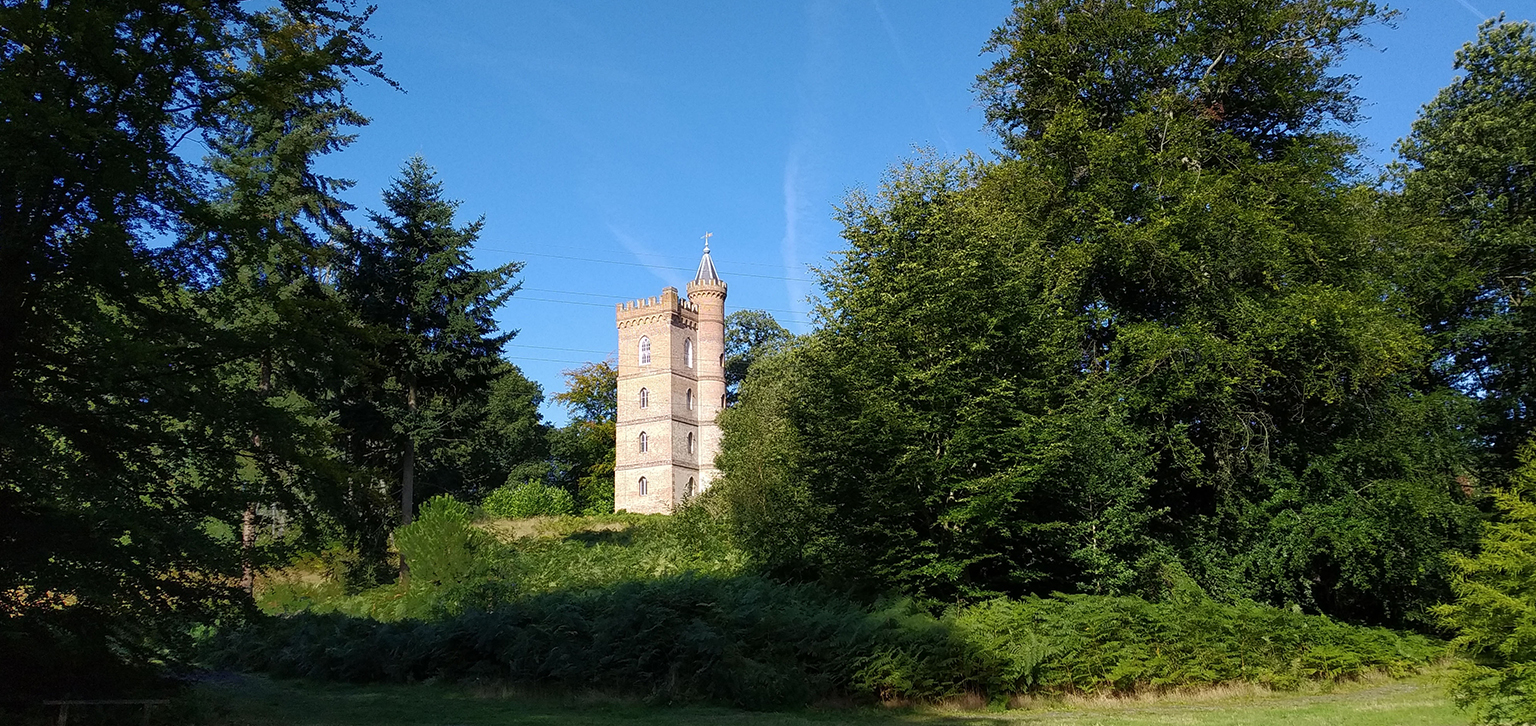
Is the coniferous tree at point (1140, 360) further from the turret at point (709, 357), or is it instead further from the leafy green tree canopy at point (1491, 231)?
the turret at point (709, 357)

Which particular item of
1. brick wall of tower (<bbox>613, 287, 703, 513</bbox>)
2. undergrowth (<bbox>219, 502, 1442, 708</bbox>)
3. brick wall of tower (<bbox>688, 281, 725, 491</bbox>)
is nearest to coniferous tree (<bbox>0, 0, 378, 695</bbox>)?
undergrowth (<bbox>219, 502, 1442, 708</bbox>)

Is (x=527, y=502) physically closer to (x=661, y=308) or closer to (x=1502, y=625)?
(x=661, y=308)

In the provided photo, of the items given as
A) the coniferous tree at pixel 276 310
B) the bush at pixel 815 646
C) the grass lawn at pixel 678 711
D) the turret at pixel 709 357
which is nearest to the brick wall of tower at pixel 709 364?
the turret at pixel 709 357

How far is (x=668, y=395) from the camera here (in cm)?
5853

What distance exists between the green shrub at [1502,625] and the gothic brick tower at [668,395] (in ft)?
155

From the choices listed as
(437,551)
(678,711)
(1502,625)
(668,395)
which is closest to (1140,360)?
(1502,625)

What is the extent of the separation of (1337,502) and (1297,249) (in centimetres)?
508

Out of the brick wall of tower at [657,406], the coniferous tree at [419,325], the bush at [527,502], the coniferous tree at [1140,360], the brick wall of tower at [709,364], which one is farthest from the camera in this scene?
the brick wall of tower at [709,364]

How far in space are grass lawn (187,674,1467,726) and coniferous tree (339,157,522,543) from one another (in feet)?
33.9

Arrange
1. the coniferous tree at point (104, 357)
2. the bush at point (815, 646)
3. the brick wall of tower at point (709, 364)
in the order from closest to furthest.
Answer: the coniferous tree at point (104, 357), the bush at point (815, 646), the brick wall of tower at point (709, 364)

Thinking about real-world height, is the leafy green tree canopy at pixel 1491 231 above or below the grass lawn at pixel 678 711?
above

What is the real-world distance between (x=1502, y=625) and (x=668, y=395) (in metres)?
50.3

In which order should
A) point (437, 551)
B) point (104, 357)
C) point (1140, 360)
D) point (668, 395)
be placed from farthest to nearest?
point (668, 395) < point (437, 551) < point (1140, 360) < point (104, 357)

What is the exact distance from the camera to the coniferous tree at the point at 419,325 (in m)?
24.7
